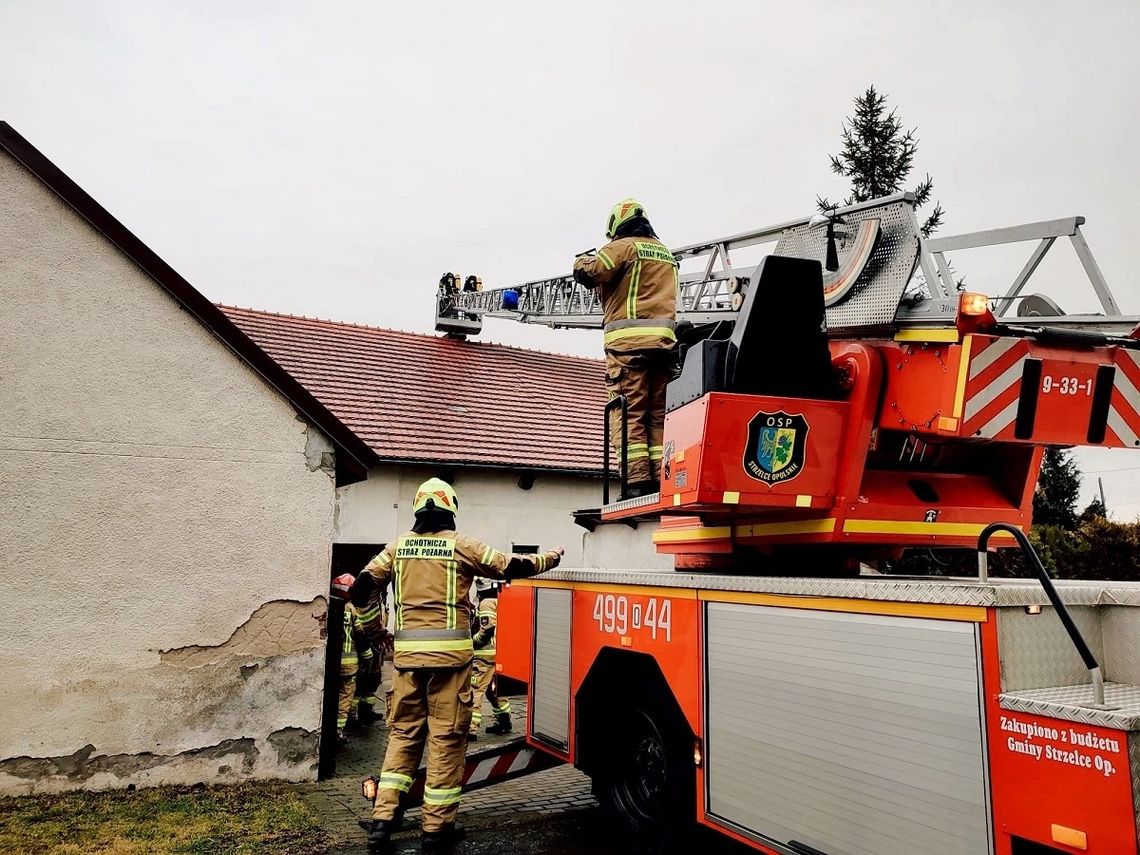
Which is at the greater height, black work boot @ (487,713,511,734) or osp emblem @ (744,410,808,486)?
osp emblem @ (744,410,808,486)

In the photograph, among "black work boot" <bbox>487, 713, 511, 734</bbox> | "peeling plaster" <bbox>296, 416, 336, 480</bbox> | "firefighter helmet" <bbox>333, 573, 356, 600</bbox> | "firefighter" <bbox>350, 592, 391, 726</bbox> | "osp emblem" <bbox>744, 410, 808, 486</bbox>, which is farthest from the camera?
"firefighter" <bbox>350, 592, 391, 726</bbox>

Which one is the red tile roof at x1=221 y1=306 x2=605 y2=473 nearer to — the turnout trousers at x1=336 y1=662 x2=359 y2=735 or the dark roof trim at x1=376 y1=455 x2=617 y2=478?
the dark roof trim at x1=376 y1=455 x2=617 y2=478

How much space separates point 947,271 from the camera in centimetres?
406

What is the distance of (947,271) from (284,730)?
5.58 metres

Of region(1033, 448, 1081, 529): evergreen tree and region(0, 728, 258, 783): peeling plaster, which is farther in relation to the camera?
region(1033, 448, 1081, 529): evergreen tree

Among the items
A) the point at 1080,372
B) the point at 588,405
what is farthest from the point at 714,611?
the point at 588,405

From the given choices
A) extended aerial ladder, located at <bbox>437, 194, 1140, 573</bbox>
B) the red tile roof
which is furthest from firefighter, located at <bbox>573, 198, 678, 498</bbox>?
the red tile roof

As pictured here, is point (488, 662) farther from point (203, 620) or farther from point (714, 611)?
point (714, 611)

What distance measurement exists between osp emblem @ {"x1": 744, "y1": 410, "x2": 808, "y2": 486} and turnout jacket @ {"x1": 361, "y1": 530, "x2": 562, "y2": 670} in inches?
71.9

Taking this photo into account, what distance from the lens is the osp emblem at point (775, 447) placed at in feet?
13.3

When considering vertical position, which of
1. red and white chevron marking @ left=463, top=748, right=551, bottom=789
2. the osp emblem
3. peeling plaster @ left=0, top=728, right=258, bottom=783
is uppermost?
the osp emblem

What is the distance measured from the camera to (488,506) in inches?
532

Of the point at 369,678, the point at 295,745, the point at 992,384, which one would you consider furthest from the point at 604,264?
the point at 369,678

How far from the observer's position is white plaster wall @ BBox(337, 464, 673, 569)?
12539 millimetres
